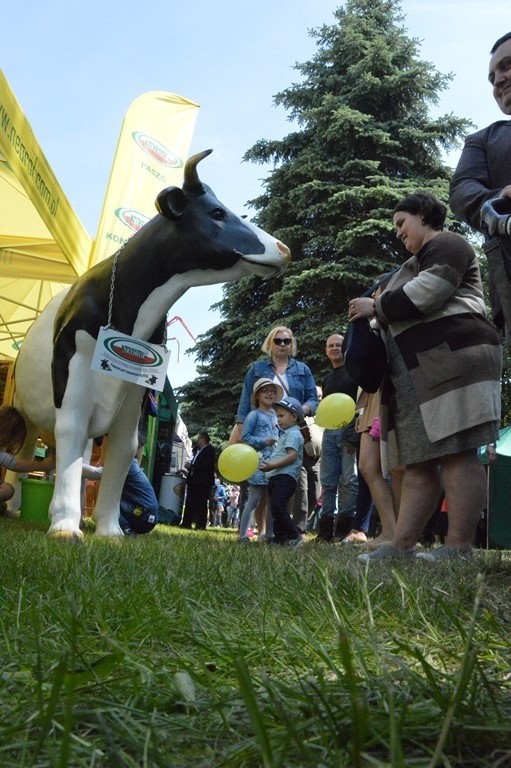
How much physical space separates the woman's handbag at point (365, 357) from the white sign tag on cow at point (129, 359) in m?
1.13

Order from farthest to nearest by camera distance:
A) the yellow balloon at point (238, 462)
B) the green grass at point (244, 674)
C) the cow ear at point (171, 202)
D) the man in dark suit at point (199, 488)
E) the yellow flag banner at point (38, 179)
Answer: the man in dark suit at point (199, 488) → the yellow balloon at point (238, 462) → the yellow flag banner at point (38, 179) → the cow ear at point (171, 202) → the green grass at point (244, 674)

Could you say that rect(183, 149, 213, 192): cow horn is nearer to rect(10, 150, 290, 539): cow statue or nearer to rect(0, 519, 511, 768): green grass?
rect(10, 150, 290, 539): cow statue

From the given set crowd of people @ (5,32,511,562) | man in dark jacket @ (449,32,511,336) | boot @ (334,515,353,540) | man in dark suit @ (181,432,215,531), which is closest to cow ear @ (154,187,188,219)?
crowd of people @ (5,32,511,562)

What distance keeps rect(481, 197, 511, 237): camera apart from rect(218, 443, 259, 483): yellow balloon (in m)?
3.17

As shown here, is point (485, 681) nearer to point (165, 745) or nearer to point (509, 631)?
point (165, 745)

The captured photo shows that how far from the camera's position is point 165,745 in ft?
2.36

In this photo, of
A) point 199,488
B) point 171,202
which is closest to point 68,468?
point 171,202

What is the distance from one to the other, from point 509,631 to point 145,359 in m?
3.05

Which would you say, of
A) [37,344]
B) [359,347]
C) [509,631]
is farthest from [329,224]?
[509,631]

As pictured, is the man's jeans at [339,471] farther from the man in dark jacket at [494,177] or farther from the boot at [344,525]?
the man in dark jacket at [494,177]

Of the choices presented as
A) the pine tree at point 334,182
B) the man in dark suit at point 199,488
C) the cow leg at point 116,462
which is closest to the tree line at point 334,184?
the pine tree at point 334,182

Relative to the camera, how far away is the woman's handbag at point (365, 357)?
3.48 meters

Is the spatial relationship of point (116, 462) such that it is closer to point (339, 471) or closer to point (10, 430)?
point (10, 430)

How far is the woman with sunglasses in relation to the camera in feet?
20.9
